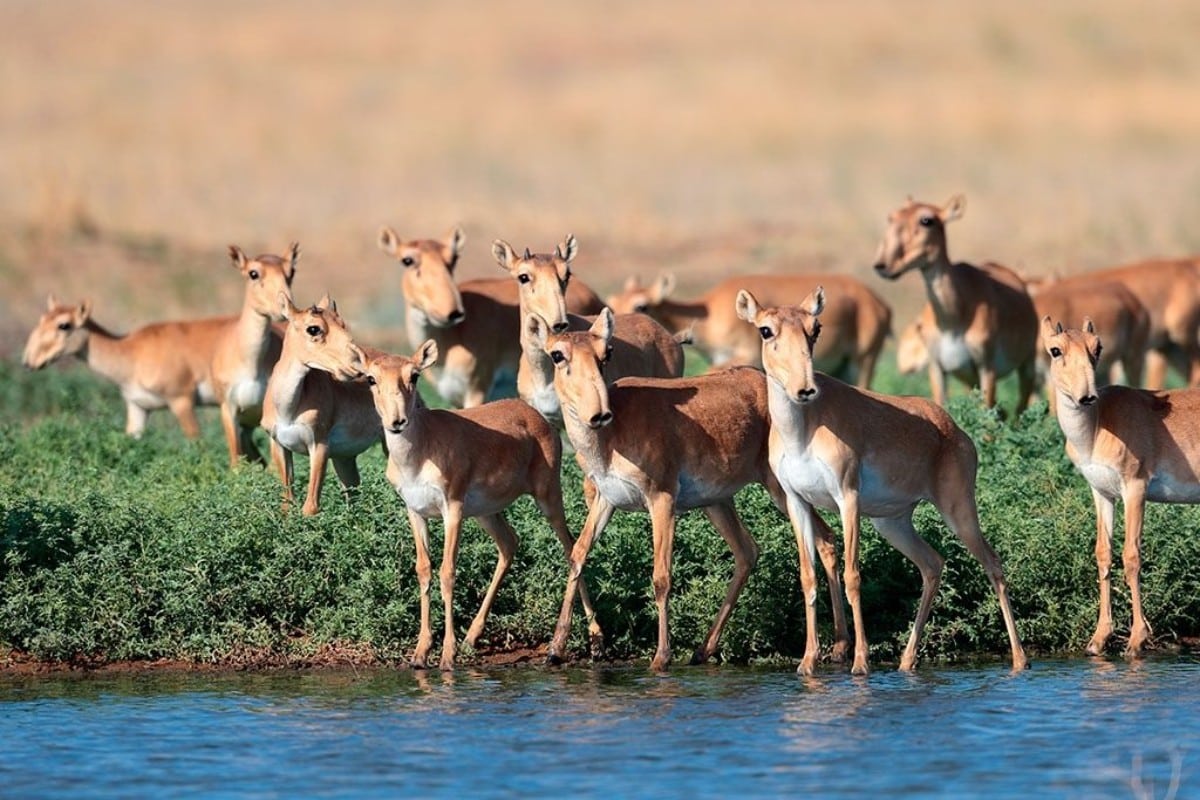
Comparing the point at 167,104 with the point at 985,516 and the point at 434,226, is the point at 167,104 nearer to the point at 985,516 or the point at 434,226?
the point at 434,226

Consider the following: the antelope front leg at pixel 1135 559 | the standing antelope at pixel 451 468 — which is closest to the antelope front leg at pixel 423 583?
the standing antelope at pixel 451 468

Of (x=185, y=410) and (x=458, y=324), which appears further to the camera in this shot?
(x=185, y=410)

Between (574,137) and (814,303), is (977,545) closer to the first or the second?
(814,303)

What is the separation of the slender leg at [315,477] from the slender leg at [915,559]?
3.70 m

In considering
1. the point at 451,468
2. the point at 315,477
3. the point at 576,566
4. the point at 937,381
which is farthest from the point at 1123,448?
the point at 937,381

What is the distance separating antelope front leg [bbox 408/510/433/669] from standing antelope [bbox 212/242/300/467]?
13.3 feet

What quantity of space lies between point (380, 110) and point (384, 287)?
25034 millimetres

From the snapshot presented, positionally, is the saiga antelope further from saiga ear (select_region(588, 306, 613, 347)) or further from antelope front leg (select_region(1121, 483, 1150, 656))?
saiga ear (select_region(588, 306, 613, 347))

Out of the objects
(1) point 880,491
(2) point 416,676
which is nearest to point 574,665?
(2) point 416,676

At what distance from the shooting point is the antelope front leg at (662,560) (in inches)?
502

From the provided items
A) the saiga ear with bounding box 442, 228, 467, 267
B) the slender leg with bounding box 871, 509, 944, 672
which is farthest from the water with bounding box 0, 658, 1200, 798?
the saiga ear with bounding box 442, 228, 467, 267

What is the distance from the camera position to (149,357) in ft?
68.0

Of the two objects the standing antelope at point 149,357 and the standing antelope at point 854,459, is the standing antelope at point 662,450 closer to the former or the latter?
the standing antelope at point 854,459

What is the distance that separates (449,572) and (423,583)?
0.54 feet
